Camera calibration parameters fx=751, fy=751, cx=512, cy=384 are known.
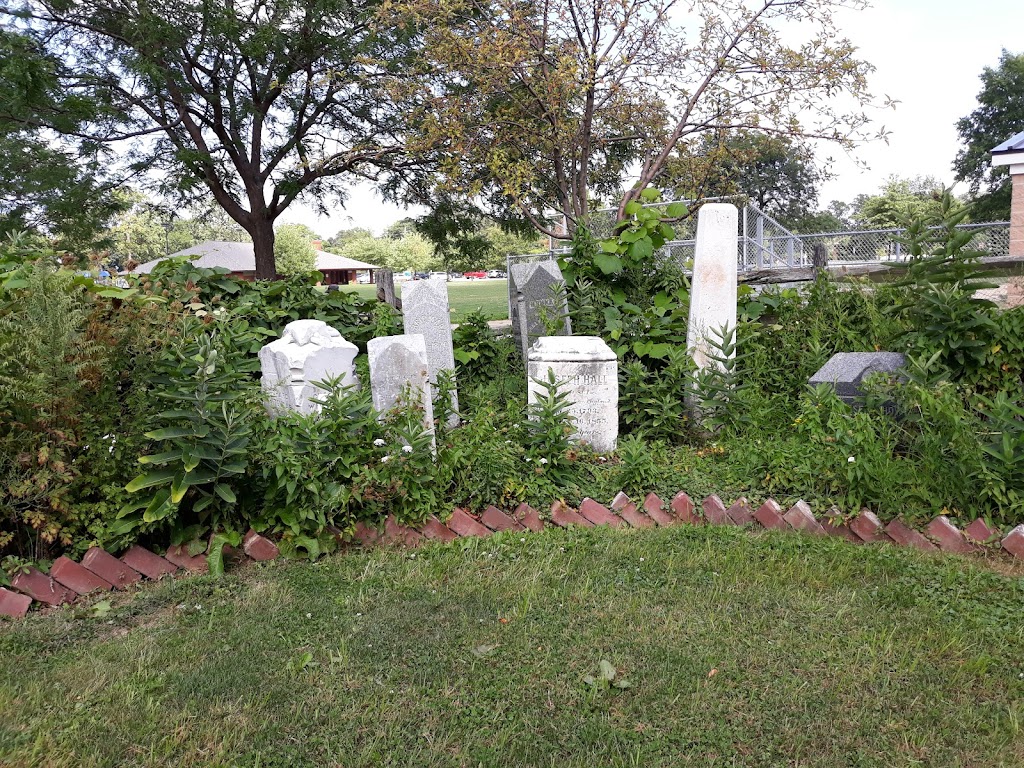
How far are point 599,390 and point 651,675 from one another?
2792mm

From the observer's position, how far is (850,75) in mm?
9758

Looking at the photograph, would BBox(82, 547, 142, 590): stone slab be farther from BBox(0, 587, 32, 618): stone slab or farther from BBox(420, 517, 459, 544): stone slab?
BBox(420, 517, 459, 544): stone slab

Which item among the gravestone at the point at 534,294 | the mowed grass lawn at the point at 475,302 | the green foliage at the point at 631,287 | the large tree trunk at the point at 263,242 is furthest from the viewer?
the large tree trunk at the point at 263,242

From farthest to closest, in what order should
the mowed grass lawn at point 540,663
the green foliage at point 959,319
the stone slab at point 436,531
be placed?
1. the green foliage at point 959,319
2. the stone slab at point 436,531
3. the mowed grass lawn at point 540,663

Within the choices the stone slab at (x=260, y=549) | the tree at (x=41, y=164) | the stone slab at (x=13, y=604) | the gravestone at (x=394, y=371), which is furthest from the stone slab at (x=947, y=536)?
the tree at (x=41, y=164)

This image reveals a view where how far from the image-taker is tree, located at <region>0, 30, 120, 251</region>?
36.9 ft

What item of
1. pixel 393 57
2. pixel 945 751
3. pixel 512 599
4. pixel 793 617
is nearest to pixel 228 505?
pixel 512 599

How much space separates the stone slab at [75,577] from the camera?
3570 millimetres

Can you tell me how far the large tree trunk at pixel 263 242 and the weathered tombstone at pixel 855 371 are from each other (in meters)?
11.8

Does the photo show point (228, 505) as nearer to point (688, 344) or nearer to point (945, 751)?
point (945, 751)

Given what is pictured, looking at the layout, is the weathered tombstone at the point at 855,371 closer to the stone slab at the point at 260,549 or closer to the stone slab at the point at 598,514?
the stone slab at the point at 598,514

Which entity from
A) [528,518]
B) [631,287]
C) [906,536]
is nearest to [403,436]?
[528,518]

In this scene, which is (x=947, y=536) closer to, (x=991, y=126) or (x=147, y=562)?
(x=147, y=562)

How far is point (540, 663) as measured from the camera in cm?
284
